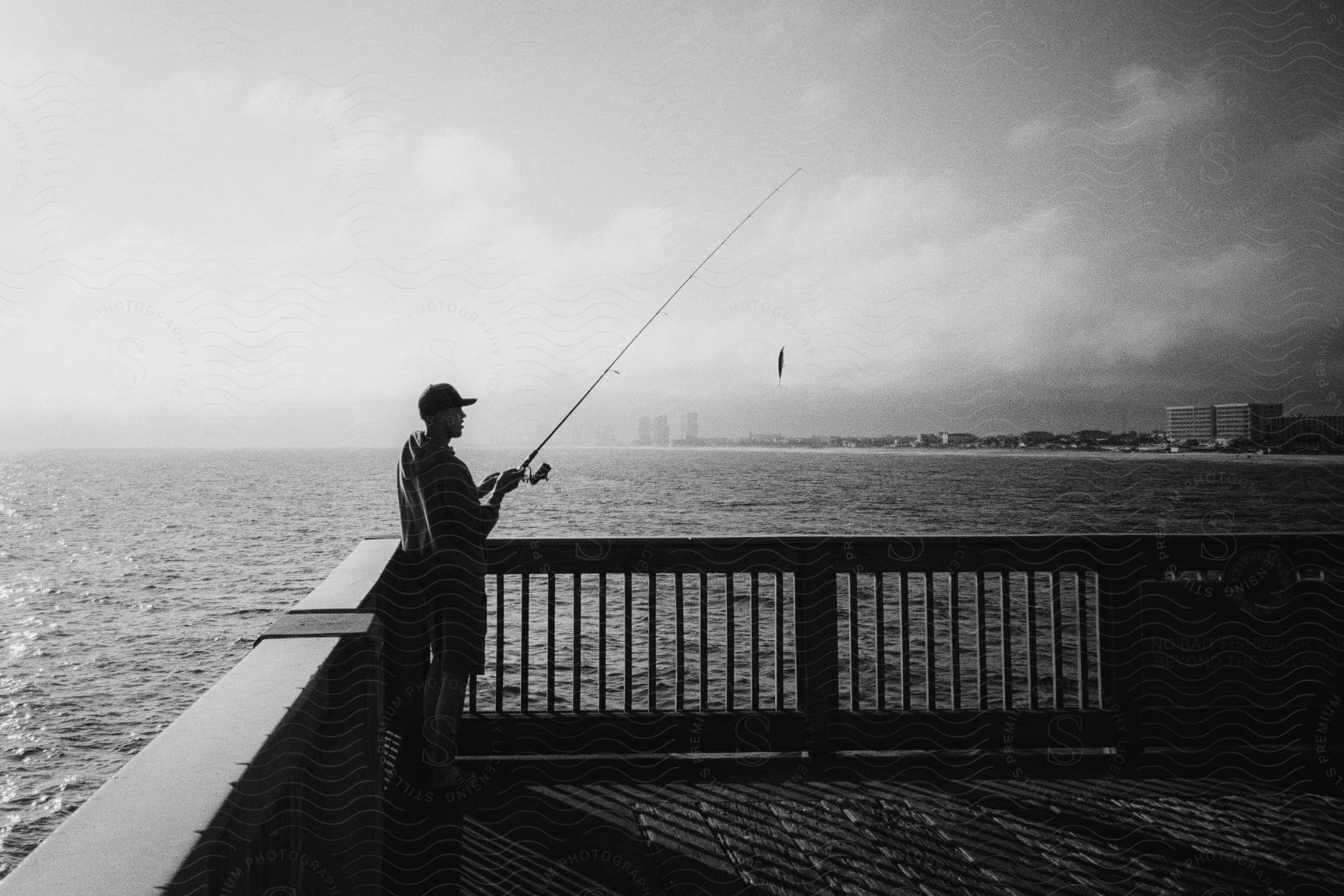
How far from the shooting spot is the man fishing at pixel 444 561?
3201 millimetres

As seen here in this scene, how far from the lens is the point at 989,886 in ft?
8.76

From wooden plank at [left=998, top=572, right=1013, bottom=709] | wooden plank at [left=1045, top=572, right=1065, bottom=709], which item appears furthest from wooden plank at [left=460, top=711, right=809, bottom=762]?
wooden plank at [left=1045, top=572, right=1065, bottom=709]

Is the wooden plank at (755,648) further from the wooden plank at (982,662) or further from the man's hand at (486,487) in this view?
the man's hand at (486,487)

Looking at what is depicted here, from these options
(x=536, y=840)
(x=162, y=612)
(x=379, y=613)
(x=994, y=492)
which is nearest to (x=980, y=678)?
(x=536, y=840)

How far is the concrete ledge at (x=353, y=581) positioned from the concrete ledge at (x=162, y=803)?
29.1 inches

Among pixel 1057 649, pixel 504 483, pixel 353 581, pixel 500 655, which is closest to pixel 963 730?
pixel 1057 649

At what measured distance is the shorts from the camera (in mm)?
3203

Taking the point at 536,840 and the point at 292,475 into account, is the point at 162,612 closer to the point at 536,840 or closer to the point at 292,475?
the point at 536,840

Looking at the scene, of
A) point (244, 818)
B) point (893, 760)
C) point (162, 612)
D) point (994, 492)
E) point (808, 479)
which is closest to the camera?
point (244, 818)

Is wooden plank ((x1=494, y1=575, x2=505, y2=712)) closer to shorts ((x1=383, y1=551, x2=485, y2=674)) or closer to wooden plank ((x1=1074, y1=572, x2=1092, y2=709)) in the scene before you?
shorts ((x1=383, y1=551, x2=485, y2=674))

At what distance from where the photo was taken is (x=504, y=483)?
3.52 metres

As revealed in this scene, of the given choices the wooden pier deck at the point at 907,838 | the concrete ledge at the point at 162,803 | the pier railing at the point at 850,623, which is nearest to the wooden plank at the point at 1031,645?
the pier railing at the point at 850,623

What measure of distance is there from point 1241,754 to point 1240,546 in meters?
0.96

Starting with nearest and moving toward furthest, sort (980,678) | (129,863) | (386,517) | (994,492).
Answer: (129,863)
(980,678)
(386,517)
(994,492)
